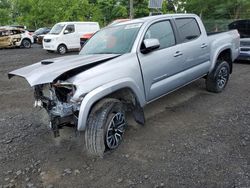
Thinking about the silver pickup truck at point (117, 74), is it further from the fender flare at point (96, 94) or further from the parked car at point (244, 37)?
the parked car at point (244, 37)

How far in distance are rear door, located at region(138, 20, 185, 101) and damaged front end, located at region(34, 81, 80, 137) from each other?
124 centimetres

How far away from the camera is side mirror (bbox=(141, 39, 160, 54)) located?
3.96 m

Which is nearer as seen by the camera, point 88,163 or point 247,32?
point 88,163

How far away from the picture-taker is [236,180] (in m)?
3.05

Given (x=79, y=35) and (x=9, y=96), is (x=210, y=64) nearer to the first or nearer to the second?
(x=9, y=96)

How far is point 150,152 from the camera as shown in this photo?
375 centimetres

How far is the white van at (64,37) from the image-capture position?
51.2ft

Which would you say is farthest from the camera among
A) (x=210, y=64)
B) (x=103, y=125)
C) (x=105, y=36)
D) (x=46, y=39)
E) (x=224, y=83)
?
(x=46, y=39)

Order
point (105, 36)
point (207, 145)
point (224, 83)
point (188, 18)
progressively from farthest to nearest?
point (224, 83) → point (188, 18) → point (105, 36) → point (207, 145)

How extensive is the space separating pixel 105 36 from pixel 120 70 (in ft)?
4.51

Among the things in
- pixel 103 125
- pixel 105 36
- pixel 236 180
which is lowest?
pixel 236 180

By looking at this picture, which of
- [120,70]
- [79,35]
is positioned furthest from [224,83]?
[79,35]

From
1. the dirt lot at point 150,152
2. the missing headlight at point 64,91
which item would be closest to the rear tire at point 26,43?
the dirt lot at point 150,152

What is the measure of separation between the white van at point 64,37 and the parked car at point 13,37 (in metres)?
4.88
